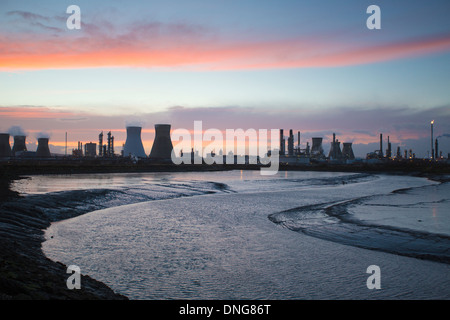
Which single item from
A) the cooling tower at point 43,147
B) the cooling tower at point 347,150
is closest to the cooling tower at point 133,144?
→ the cooling tower at point 43,147

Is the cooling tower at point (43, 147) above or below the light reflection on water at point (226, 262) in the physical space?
above

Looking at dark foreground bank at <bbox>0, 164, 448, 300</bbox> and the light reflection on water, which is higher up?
dark foreground bank at <bbox>0, 164, 448, 300</bbox>

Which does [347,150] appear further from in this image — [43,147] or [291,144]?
[43,147]

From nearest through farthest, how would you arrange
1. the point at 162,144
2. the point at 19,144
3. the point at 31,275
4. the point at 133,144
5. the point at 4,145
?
the point at 31,275 → the point at 133,144 → the point at 162,144 → the point at 4,145 → the point at 19,144

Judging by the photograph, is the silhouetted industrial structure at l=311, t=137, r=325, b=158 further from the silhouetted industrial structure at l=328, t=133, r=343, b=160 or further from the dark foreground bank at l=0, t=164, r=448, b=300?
the dark foreground bank at l=0, t=164, r=448, b=300

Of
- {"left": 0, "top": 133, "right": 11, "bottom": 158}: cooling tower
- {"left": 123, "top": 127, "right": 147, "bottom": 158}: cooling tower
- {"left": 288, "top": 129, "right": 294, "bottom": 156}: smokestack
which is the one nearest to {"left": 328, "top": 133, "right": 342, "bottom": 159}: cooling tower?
{"left": 288, "top": 129, "right": 294, "bottom": 156}: smokestack

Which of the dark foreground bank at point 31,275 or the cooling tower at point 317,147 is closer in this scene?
the dark foreground bank at point 31,275

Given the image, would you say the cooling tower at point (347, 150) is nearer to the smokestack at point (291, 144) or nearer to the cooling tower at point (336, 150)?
the cooling tower at point (336, 150)

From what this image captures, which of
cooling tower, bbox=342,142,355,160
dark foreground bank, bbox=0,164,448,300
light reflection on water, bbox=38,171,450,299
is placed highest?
cooling tower, bbox=342,142,355,160

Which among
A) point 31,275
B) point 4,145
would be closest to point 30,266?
point 31,275
